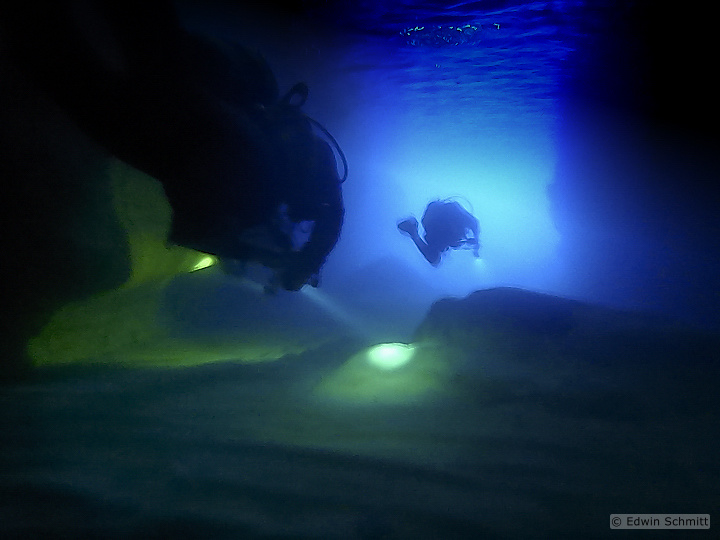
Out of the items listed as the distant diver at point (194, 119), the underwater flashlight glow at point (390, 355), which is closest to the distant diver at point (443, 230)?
the distant diver at point (194, 119)

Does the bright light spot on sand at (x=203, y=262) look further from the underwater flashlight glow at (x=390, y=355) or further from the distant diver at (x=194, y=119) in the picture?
the underwater flashlight glow at (x=390, y=355)

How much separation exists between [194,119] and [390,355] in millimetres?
2564

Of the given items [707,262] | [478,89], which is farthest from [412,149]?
[707,262]

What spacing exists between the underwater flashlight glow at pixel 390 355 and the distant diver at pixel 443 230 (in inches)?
96.1

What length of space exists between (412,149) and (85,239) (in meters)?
5.29

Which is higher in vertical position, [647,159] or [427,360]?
[647,159]

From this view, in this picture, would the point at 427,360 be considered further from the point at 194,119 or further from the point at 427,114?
the point at 427,114

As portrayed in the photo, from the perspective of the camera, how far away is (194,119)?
11.8 feet

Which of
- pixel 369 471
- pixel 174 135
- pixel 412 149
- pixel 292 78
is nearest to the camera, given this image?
pixel 369 471

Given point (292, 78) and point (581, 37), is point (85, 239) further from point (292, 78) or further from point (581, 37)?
point (581, 37)

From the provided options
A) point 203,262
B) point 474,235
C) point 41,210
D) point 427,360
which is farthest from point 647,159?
point 41,210

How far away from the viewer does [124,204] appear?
3.67m

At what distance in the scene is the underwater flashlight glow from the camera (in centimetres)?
398

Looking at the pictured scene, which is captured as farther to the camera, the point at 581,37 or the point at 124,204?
the point at 581,37
